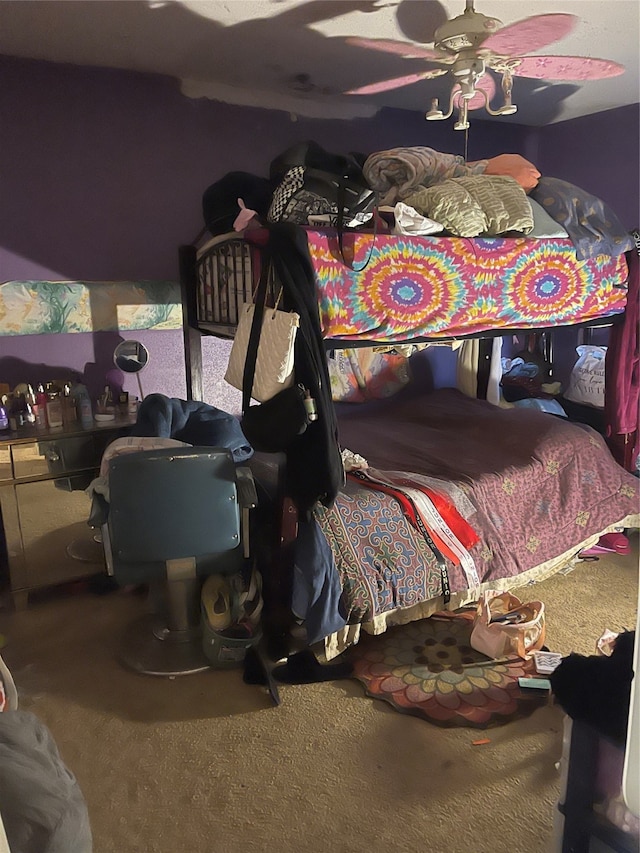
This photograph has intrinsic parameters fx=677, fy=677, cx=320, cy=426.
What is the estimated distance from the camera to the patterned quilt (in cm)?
265

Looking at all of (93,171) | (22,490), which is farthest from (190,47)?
(22,490)

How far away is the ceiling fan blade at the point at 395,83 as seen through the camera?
3240mm

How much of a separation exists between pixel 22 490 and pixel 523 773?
2.28 meters

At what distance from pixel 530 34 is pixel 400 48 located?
536 millimetres

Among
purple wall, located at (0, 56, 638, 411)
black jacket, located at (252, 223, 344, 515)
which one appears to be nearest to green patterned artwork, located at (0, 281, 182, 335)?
purple wall, located at (0, 56, 638, 411)

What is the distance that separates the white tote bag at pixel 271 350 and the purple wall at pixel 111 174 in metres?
1.24

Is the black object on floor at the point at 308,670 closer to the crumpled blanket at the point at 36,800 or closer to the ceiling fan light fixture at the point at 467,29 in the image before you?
the crumpled blanket at the point at 36,800

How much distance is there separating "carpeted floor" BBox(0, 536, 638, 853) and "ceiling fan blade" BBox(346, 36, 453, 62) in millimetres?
2526

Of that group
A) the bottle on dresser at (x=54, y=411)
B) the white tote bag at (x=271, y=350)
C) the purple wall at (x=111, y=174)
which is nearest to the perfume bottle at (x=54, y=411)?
the bottle on dresser at (x=54, y=411)

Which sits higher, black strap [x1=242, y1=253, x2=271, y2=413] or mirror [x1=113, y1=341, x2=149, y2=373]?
black strap [x1=242, y1=253, x2=271, y2=413]

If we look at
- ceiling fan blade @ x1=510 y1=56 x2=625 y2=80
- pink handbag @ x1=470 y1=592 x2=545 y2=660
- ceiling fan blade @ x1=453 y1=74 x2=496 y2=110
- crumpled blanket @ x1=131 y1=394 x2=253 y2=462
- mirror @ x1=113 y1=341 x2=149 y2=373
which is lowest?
pink handbag @ x1=470 y1=592 x2=545 y2=660

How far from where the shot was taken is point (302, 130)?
3.74 meters

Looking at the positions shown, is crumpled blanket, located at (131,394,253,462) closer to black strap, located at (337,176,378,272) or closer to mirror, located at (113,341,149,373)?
mirror, located at (113,341,149,373)

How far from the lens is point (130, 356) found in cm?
338
